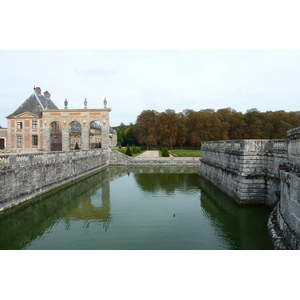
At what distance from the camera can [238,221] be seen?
7.82m

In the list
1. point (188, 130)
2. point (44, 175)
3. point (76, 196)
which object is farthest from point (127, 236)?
point (188, 130)

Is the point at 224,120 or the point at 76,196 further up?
the point at 224,120

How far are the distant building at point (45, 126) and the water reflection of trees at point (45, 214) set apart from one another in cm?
1580

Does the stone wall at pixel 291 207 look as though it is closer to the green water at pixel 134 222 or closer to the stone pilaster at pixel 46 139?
the green water at pixel 134 222

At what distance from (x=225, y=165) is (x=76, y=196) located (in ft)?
23.7

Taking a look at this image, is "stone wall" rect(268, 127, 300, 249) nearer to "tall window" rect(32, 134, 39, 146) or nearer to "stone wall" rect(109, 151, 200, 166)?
"stone wall" rect(109, 151, 200, 166)

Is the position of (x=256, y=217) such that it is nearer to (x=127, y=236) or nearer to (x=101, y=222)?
(x=127, y=236)

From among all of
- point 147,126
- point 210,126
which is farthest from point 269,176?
point 147,126

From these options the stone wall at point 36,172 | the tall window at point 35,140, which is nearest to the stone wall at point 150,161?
the stone wall at point 36,172

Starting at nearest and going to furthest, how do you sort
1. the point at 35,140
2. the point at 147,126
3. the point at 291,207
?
the point at 291,207 < the point at 35,140 < the point at 147,126

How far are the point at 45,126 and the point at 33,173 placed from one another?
19406mm

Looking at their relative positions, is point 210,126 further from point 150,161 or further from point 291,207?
point 291,207

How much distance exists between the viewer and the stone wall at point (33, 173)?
8.73 meters

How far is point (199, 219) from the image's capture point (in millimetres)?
8117
